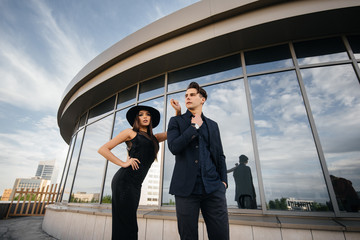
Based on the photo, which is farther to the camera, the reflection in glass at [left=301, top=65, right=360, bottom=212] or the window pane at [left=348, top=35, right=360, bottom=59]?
the window pane at [left=348, top=35, right=360, bottom=59]

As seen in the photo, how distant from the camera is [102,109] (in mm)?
6133

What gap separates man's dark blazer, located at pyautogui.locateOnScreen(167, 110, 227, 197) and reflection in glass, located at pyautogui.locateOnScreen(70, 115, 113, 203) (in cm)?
418

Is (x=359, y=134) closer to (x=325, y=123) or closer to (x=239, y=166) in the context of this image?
(x=325, y=123)

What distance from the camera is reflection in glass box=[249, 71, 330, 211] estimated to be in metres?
2.83

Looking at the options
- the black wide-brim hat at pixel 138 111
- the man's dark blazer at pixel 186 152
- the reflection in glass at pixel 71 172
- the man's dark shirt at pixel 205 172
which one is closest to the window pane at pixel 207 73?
the black wide-brim hat at pixel 138 111

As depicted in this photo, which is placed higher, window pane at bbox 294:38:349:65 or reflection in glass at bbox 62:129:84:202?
window pane at bbox 294:38:349:65

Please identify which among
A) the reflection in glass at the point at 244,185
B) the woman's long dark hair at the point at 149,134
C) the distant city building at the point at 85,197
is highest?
the woman's long dark hair at the point at 149,134

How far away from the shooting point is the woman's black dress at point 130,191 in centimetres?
155

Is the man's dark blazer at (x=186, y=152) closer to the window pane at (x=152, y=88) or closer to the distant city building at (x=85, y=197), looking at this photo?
the window pane at (x=152, y=88)

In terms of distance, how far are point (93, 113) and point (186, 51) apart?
440 cm

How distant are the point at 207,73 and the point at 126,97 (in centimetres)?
267

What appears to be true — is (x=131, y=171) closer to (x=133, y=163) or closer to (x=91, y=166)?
(x=133, y=163)

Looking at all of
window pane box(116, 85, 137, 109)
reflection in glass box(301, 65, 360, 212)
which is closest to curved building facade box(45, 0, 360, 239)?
reflection in glass box(301, 65, 360, 212)

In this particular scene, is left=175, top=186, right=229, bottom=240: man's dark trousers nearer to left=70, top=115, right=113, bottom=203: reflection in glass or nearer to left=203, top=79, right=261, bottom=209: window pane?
left=203, top=79, right=261, bottom=209: window pane
